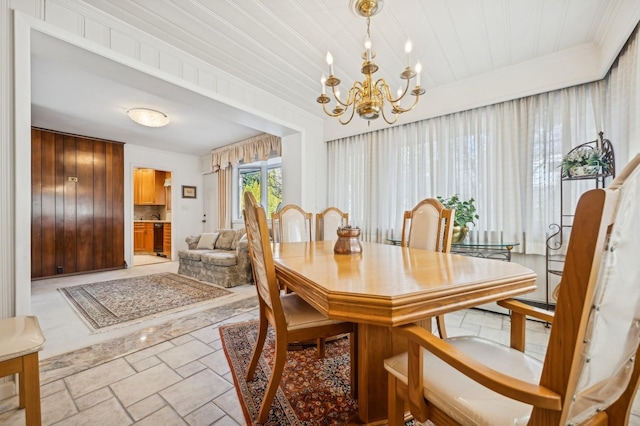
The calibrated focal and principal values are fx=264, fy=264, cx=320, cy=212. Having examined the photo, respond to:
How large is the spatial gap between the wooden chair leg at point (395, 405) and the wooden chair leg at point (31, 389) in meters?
1.45

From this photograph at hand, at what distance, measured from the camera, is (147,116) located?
3.67 meters

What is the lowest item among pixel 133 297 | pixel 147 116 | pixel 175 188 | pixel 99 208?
pixel 133 297

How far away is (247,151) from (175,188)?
7.67ft

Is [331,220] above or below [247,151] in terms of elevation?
below

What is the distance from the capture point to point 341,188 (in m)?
4.29

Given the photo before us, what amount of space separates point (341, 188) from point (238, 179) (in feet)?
10.3

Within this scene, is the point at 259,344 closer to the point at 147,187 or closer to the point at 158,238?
the point at 158,238

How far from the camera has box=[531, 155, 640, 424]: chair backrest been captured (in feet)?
1.53

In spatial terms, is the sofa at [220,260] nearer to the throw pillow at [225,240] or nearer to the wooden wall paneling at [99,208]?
the throw pillow at [225,240]

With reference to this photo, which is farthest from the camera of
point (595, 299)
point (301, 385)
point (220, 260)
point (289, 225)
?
point (220, 260)

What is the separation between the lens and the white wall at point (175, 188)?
552 cm

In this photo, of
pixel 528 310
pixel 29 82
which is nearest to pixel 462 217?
pixel 528 310

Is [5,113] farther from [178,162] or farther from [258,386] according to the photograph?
[178,162]

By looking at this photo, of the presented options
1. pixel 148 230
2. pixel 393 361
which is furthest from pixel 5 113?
pixel 148 230
